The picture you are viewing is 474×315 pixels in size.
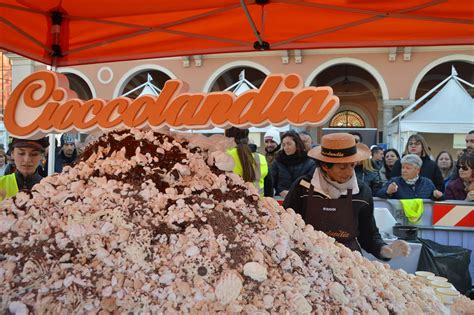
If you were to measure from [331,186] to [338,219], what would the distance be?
16 cm

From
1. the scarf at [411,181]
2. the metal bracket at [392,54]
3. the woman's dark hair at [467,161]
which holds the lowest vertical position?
the scarf at [411,181]

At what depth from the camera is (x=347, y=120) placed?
14.3 meters

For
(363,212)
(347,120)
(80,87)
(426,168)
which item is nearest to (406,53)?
(347,120)

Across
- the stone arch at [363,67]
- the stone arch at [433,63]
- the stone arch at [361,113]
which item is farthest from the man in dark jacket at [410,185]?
the stone arch at [361,113]

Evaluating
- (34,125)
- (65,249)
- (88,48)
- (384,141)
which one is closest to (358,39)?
(88,48)

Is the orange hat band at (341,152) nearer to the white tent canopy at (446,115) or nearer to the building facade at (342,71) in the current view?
the white tent canopy at (446,115)

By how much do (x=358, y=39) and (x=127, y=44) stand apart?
5.51 feet

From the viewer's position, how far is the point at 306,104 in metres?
1.64

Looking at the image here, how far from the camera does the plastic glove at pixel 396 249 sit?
6.43 ft

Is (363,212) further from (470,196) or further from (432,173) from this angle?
(432,173)

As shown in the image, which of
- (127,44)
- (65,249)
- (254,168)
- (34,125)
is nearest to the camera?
(65,249)

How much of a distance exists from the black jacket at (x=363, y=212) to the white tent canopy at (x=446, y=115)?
6.35 metres

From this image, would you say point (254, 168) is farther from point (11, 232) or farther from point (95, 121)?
point (11, 232)

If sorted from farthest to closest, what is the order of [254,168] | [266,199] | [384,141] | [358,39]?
[384,141], [358,39], [254,168], [266,199]
